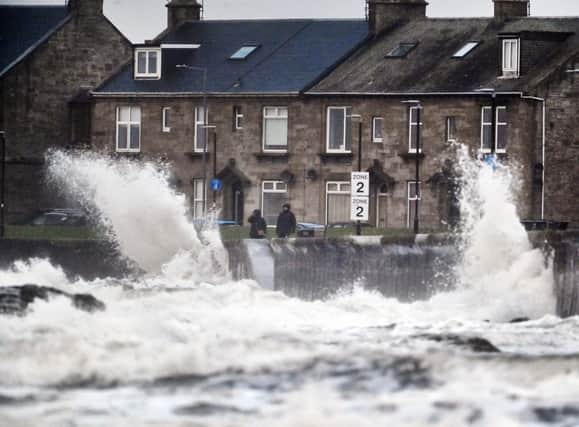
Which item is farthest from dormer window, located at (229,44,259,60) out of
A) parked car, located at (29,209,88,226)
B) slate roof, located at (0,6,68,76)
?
parked car, located at (29,209,88,226)

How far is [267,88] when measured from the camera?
233ft

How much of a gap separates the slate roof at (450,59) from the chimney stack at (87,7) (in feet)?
34.4

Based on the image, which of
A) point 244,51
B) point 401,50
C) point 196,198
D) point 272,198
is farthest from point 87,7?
point 401,50

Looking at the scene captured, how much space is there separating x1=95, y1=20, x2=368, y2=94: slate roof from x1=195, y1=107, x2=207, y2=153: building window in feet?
2.58

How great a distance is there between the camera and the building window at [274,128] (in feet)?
233

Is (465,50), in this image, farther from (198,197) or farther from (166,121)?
(166,121)

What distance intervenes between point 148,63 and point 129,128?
234 cm

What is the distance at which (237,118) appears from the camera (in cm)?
7188

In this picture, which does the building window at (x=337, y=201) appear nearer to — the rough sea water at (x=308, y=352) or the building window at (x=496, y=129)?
the building window at (x=496, y=129)

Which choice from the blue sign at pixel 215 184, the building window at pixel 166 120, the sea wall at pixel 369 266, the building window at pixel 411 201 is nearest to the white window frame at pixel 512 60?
the building window at pixel 411 201

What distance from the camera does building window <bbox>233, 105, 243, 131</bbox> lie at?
235 ft

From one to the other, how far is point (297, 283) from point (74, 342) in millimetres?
12653

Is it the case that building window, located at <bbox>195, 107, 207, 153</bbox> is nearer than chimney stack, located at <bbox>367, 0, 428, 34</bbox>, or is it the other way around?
chimney stack, located at <bbox>367, 0, 428, 34</bbox>

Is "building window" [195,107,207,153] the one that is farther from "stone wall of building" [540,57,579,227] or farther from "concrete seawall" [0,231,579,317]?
"concrete seawall" [0,231,579,317]
